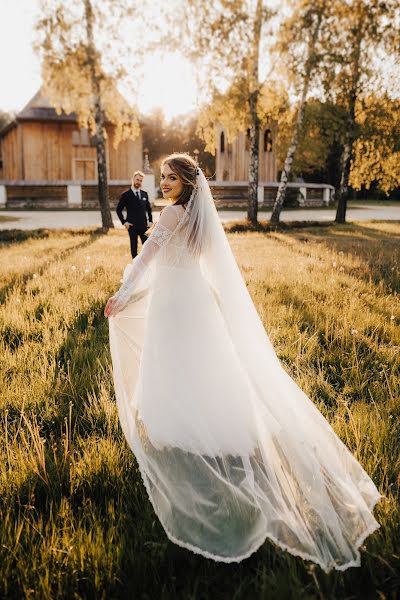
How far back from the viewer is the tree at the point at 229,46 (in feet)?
56.1

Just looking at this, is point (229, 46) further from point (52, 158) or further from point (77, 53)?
point (52, 158)

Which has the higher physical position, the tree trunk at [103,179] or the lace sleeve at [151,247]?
the tree trunk at [103,179]

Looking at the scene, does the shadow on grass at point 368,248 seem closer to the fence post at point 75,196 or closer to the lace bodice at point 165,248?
the lace bodice at point 165,248

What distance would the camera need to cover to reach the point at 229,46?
1756 cm

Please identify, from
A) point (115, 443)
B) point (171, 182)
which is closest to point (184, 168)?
point (171, 182)

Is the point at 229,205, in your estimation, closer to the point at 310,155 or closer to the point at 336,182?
the point at 310,155

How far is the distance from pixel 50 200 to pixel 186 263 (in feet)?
101

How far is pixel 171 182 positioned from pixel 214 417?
63.5 inches

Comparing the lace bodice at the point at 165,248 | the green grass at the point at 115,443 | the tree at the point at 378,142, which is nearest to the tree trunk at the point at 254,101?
the tree at the point at 378,142

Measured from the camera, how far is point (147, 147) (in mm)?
56000

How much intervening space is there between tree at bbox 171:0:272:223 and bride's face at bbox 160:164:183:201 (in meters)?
16.8

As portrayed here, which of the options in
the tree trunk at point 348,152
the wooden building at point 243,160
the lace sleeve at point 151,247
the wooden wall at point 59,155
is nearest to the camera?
the lace sleeve at point 151,247

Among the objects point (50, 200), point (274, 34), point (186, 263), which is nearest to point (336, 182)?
point (50, 200)

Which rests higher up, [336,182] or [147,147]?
[147,147]
